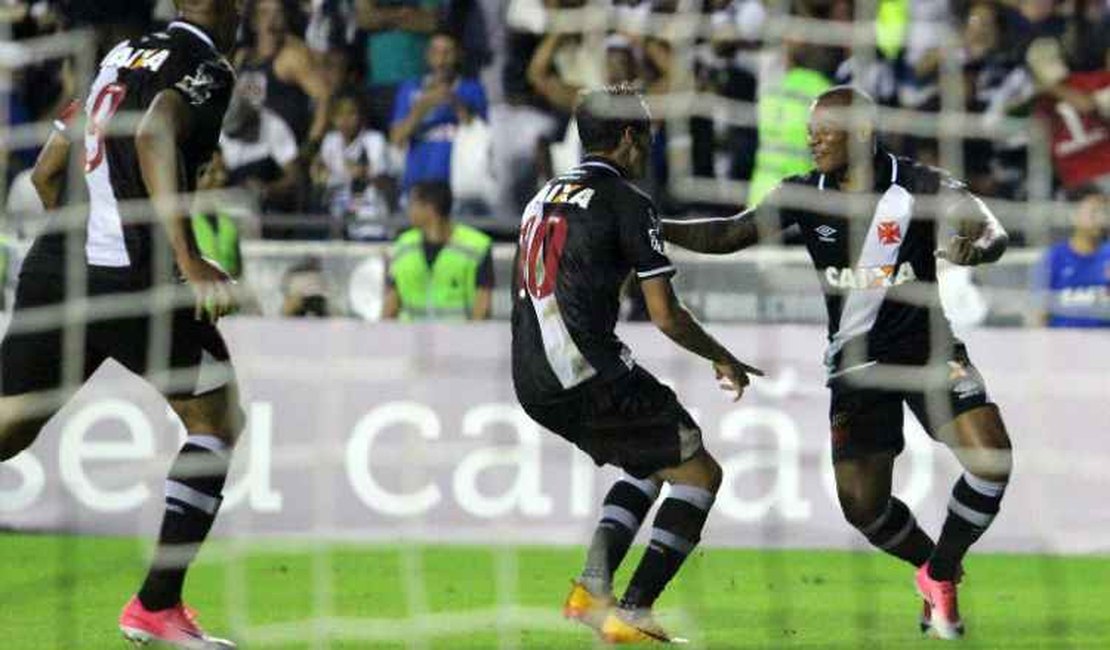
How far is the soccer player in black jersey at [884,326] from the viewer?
26.1ft

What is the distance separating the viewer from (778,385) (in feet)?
36.6

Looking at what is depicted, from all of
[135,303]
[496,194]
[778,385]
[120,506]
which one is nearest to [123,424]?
[120,506]

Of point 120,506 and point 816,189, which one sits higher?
point 816,189

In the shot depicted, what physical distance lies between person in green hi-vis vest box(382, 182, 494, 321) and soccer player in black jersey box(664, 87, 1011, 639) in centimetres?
347

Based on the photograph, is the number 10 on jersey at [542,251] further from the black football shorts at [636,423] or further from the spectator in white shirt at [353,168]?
the spectator in white shirt at [353,168]

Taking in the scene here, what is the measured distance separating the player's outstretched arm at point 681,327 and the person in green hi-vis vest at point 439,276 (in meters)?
4.39

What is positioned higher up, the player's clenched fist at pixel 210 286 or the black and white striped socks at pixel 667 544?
the player's clenched fist at pixel 210 286

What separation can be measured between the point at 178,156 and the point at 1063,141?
6159mm

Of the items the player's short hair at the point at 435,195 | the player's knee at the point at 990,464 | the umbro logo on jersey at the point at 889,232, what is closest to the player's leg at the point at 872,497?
the player's knee at the point at 990,464

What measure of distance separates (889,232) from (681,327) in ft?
4.41

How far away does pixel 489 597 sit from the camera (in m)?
9.18

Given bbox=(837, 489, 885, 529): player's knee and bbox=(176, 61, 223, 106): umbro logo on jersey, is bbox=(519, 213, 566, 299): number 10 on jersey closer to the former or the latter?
bbox=(176, 61, 223, 106): umbro logo on jersey

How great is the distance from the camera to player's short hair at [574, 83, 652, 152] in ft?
23.8

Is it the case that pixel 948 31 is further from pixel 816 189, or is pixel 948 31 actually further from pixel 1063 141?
pixel 816 189
